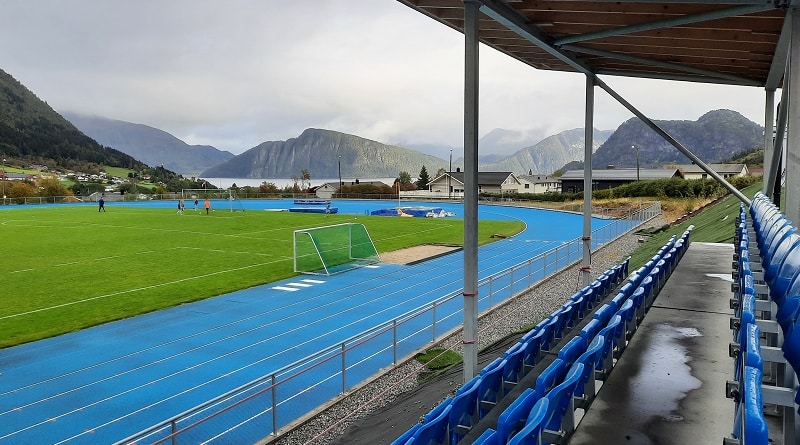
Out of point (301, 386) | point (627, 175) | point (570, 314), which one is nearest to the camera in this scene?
point (570, 314)

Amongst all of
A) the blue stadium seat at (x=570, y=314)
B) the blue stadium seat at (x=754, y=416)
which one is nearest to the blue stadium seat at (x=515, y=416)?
the blue stadium seat at (x=754, y=416)

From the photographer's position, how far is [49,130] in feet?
530

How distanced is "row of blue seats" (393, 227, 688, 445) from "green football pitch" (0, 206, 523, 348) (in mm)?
Result: 10971

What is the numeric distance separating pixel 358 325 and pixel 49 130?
184 metres

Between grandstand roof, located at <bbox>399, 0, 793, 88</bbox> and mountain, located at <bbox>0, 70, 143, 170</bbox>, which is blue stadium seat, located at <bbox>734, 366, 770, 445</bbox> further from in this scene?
mountain, located at <bbox>0, 70, 143, 170</bbox>

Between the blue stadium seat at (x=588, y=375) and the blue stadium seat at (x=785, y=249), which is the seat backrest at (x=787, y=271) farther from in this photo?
the blue stadium seat at (x=588, y=375)

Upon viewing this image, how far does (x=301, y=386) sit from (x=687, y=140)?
201 meters

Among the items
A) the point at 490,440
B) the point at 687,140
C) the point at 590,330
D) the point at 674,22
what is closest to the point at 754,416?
the point at 490,440

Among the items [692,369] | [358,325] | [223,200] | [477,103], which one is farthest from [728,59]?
[223,200]

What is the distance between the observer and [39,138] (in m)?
148

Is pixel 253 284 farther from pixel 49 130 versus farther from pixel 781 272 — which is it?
pixel 49 130

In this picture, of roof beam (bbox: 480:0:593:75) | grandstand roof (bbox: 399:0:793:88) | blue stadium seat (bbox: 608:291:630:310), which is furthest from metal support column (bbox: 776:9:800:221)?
roof beam (bbox: 480:0:593:75)

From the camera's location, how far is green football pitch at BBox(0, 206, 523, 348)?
46.6 feet

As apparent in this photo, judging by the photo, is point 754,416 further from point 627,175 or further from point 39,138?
point 39,138
